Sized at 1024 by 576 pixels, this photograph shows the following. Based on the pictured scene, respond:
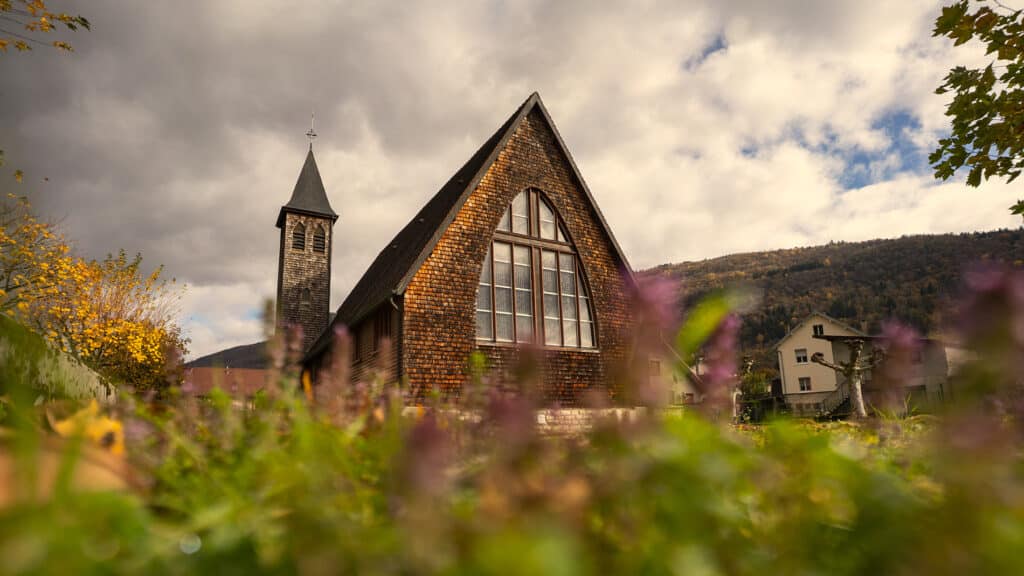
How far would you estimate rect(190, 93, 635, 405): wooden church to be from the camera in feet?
48.1

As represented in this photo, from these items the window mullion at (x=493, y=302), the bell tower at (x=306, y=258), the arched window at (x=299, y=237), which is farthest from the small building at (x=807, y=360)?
the window mullion at (x=493, y=302)

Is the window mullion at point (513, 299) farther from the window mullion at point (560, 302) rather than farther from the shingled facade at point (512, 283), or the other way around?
the window mullion at point (560, 302)

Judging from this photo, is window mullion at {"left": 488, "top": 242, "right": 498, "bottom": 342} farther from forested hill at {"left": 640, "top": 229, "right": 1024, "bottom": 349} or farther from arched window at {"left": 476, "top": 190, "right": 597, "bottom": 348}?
forested hill at {"left": 640, "top": 229, "right": 1024, "bottom": 349}

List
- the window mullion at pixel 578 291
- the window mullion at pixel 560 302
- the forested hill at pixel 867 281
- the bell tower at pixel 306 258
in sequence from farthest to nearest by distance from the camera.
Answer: the forested hill at pixel 867 281 → the bell tower at pixel 306 258 → the window mullion at pixel 578 291 → the window mullion at pixel 560 302

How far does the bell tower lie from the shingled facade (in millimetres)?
12946

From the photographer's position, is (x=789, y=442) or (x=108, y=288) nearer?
(x=789, y=442)

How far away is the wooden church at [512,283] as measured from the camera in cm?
1465

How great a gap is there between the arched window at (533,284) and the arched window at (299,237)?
2009 cm

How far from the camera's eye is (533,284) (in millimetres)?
16531

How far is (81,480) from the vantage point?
4.88 feet

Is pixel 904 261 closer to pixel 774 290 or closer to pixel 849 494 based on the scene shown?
pixel 774 290

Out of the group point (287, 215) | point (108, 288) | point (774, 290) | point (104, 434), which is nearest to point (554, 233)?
point (104, 434)

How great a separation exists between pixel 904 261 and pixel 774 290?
64.2 ft

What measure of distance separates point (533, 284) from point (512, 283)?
2.12 ft
